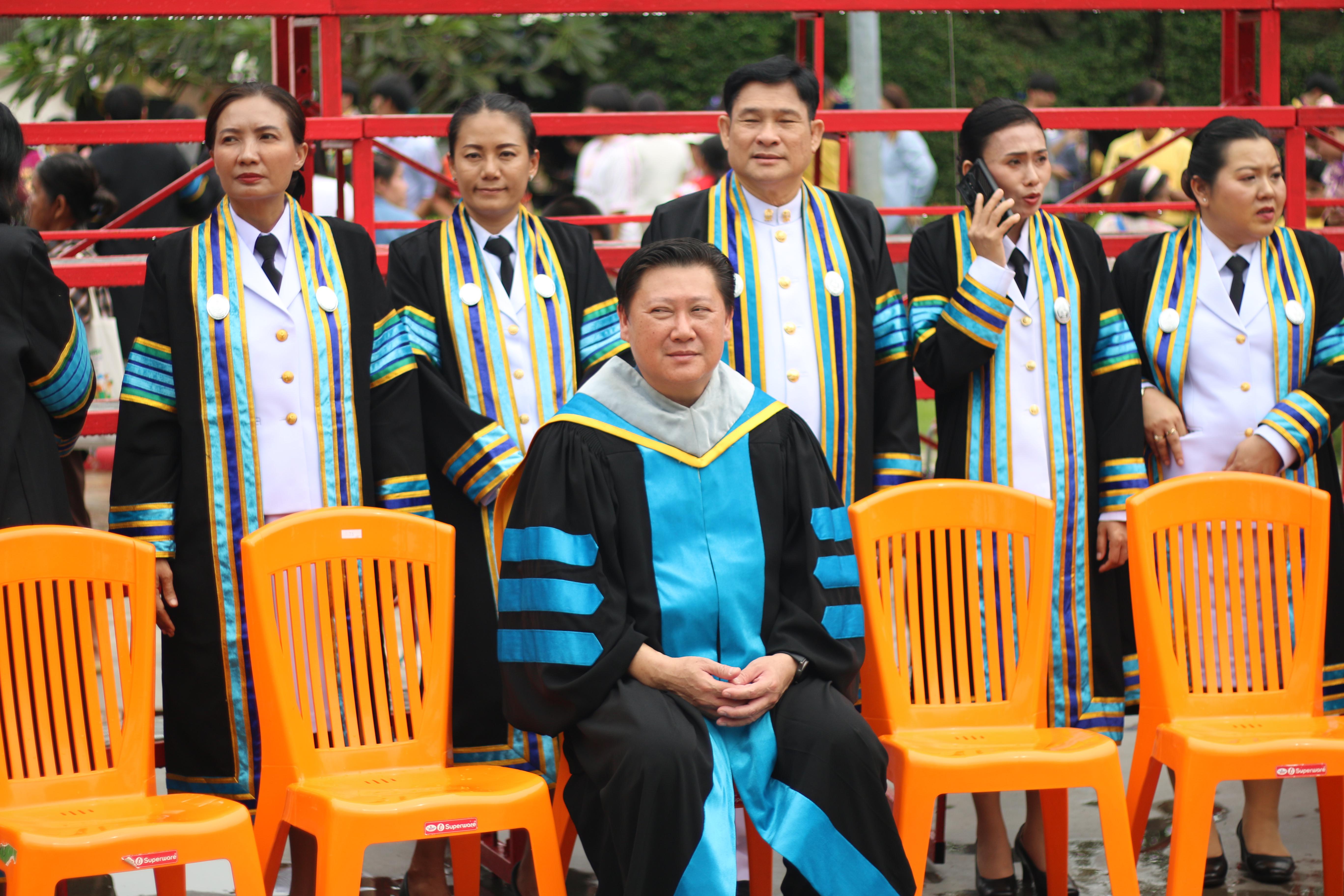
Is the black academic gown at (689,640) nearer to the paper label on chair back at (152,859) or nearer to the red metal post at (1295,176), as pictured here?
the paper label on chair back at (152,859)

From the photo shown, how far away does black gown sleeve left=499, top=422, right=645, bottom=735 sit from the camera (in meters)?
3.08

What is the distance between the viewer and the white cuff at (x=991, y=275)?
3756 millimetres

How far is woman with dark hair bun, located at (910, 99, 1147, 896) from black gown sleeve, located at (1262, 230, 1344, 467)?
1.30 feet

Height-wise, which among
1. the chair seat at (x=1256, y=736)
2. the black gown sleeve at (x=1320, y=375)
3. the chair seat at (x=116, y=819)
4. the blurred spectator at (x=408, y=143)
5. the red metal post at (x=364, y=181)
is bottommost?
the chair seat at (x=1256, y=736)

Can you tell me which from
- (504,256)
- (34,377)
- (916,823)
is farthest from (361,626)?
(916,823)

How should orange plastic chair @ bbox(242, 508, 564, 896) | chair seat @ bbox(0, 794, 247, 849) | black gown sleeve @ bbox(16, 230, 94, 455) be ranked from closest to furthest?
chair seat @ bbox(0, 794, 247, 849)
orange plastic chair @ bbox(242, 508, 564, 896)
black gown sleeve @ bbox(16, 230, 94, 455)

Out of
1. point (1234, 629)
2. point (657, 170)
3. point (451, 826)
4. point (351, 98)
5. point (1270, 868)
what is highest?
point (351, 98)

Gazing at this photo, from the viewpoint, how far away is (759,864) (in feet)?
10.9

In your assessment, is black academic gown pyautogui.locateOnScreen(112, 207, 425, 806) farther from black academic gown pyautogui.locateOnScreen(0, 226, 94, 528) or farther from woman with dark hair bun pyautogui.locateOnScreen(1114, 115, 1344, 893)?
woman with dark hair bun pyautogui.locateOnScreen(1114, 115, 1344, 893)

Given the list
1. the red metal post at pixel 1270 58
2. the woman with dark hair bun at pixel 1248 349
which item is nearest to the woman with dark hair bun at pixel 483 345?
the woman with dark hair bun at pixel 1248 349

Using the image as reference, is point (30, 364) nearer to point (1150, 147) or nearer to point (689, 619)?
point (689, 619)

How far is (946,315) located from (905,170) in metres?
6.49

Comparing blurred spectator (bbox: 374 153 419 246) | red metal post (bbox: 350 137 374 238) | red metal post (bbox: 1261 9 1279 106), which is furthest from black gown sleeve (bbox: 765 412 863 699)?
blurred spectator (bbox: 374 153 419 246)

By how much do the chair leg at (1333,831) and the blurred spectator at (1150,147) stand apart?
166 inches
